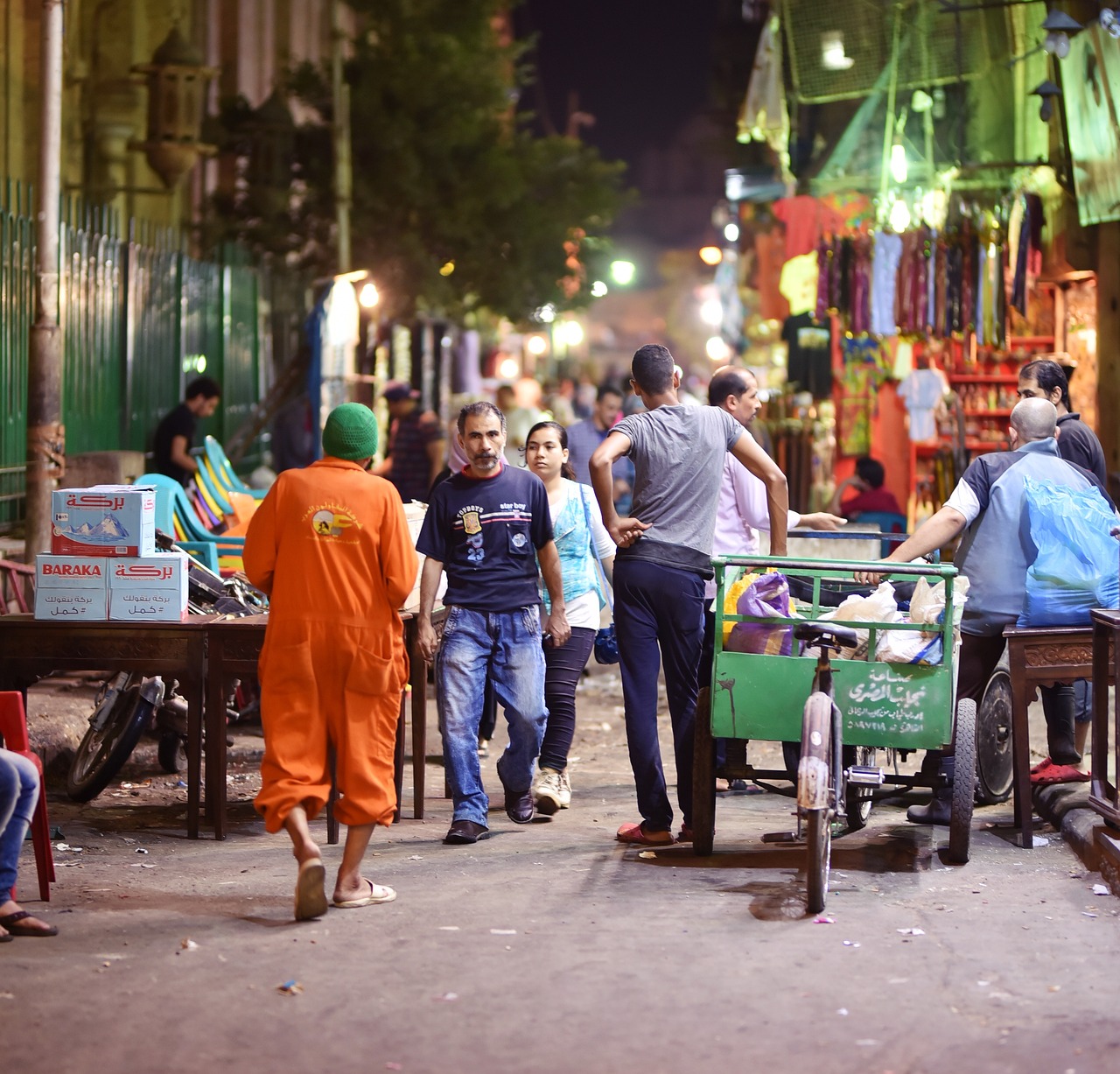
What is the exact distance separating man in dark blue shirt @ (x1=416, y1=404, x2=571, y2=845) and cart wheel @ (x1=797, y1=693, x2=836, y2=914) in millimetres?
1812

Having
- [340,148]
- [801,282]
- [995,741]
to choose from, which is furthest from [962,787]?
[340,148]

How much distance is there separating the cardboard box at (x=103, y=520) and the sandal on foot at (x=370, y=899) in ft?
6.81

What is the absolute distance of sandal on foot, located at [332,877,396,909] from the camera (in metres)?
6.10

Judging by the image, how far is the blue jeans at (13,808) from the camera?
565cm

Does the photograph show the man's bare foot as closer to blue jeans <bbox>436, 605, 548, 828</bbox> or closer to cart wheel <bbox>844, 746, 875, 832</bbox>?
blue jeans <bbox>436, 605, 548, 828</bbox>

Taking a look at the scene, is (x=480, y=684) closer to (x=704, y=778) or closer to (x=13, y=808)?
(x=704, y=778)

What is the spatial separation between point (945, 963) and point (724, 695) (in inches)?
59.6

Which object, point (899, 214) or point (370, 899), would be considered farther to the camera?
point (899, 214)

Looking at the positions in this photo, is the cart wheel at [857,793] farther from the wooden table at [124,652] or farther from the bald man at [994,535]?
the wooden table at [124,652]

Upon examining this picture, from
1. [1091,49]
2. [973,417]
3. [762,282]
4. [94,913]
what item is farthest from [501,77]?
[94,913]

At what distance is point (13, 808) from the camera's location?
569cm

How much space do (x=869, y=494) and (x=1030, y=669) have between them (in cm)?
685

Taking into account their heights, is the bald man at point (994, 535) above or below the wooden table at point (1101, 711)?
above

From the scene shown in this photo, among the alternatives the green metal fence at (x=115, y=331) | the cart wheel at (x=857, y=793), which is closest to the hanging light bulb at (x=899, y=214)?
the green metal fence at (x=115, y=331)
